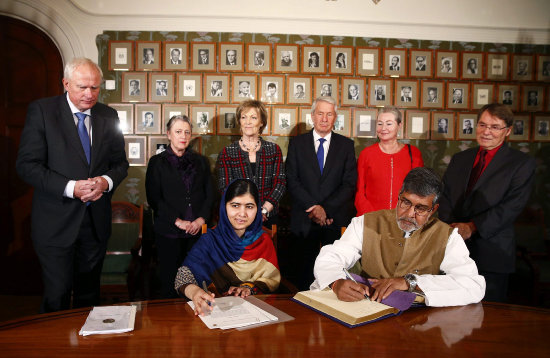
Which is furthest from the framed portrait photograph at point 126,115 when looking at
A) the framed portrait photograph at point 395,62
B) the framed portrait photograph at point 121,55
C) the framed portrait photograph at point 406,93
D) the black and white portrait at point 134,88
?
the framed portrait photograph at point 406,93

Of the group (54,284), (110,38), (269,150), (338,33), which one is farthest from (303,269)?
(110,38)

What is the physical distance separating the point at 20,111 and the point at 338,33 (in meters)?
3.68

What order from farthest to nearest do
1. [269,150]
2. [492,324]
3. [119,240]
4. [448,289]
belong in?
[119,240] < [269,150] < [448,289] < [492,324]

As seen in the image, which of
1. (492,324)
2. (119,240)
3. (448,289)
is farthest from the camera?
(119,240)

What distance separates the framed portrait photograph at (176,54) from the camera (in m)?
4.29

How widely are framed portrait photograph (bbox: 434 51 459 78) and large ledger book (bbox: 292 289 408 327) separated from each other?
379 centimetres

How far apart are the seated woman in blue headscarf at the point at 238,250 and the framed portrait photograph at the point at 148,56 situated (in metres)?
2.66

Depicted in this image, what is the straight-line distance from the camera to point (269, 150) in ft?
11.1

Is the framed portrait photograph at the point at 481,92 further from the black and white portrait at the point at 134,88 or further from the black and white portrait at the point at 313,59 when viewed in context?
the black and white portrait at the point at 134,88

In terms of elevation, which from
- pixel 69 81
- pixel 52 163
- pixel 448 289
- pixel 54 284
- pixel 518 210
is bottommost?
pixel 54 284

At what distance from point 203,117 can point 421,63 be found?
263 cm

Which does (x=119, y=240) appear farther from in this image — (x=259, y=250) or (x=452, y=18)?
(x=452, y=18)

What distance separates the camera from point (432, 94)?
15.0 feet

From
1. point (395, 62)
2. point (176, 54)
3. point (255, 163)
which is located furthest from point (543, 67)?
point (176, 54)
